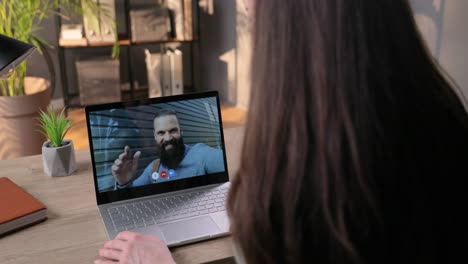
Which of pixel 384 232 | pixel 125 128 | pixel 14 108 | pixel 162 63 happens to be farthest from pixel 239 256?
pixel 162 63

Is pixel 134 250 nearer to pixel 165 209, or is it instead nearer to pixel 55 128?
pixel 165 209

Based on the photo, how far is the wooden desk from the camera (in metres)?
1.00

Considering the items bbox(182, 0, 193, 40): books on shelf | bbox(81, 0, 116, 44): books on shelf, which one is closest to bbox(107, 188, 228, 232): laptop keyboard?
bbox(81, 0, 116, 44): books on shelf

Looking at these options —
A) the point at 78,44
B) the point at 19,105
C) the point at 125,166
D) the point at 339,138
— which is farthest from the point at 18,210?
the point at 78,44

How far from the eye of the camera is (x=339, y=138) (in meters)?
0.61

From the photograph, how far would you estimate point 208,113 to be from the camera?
1.27 meters

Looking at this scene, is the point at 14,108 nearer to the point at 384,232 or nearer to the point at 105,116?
the point at 105,116

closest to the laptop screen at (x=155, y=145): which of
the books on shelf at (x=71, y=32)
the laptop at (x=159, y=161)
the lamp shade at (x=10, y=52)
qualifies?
the laptop at (x=159, y=161)

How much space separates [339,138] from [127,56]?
12.1ft

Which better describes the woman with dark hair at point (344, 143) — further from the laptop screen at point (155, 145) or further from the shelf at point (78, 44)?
the shelf at point (78, 44)

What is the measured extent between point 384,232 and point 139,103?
729 mm

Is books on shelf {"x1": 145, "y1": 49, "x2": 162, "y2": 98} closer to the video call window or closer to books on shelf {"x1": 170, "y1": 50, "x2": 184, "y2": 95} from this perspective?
books on shelf {"x1": 170, "y1": 50, "x2": 184, "y2": 95}

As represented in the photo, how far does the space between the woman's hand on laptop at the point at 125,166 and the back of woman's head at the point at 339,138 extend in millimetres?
578

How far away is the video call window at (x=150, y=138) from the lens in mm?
1176
